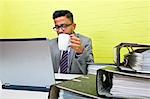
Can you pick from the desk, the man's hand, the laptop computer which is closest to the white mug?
the man's hand

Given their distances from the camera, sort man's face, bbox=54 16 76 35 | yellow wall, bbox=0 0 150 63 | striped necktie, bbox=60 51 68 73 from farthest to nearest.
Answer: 1. yellow wall, bbox=0 0 150 63
2. man's face, bbox=54 16 76 35
3. striped necktie, bbox=60 51 68 73

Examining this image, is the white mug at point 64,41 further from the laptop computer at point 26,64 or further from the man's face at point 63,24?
the man's face at point 63,24

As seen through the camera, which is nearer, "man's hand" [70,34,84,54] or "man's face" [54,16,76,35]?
"man's hand" [70,34,84,54]

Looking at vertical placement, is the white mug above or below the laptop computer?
above

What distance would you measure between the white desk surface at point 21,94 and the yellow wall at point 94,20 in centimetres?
142

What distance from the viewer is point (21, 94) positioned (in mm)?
1066

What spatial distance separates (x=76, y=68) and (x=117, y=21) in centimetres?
97

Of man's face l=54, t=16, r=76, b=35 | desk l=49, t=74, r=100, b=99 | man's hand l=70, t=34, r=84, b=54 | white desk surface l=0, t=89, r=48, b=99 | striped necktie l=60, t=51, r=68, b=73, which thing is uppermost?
man's face l=54, t=16, r=76, b=35

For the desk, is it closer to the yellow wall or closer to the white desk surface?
the white desk surface

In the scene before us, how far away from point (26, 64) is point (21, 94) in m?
0.13

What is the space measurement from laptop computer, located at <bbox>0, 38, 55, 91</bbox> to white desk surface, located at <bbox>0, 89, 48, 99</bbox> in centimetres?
4

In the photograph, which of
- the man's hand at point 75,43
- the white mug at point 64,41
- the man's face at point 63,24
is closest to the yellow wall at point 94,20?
the man's face at point 63,24

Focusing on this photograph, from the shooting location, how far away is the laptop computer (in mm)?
1073

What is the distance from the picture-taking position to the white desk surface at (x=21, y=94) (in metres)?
1.01
